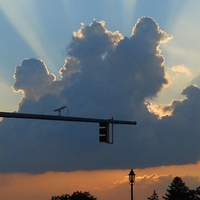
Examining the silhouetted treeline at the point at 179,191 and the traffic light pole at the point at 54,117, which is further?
the silhouetted treeline at the point at 179,191

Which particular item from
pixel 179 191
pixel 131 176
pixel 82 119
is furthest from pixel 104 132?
pixel 179 191

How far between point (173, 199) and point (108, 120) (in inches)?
4367

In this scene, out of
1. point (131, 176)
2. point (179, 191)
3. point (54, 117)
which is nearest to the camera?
point (54, 117)

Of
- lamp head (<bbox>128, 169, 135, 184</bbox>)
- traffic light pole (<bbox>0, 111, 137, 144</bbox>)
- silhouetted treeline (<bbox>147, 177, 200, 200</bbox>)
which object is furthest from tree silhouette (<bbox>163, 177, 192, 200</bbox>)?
traffic light pole (<bbox>0, 111, 137, 144</bbox>)

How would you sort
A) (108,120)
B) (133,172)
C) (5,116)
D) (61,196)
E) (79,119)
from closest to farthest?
(5,116)
(79,119)
(108,120)
(133,172)
(61,196)

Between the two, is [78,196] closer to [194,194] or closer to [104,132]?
[194,194]

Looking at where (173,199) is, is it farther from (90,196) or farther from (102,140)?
(102,140)

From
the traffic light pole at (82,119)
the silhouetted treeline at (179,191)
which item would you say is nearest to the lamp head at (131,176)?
the traffic light pole at (82,119)

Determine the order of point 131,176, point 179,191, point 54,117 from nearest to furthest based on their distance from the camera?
point 54,117
point 131,176
point 179,191

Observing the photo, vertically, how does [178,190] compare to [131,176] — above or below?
above

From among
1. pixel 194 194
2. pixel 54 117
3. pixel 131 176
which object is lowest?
pixel 54 117

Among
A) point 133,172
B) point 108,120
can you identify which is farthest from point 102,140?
point 133,172

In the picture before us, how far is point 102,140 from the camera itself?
86.3 ft

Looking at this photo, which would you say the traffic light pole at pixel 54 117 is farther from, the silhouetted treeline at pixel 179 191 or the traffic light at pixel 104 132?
the silhouetted treeline at pixel 179 191
